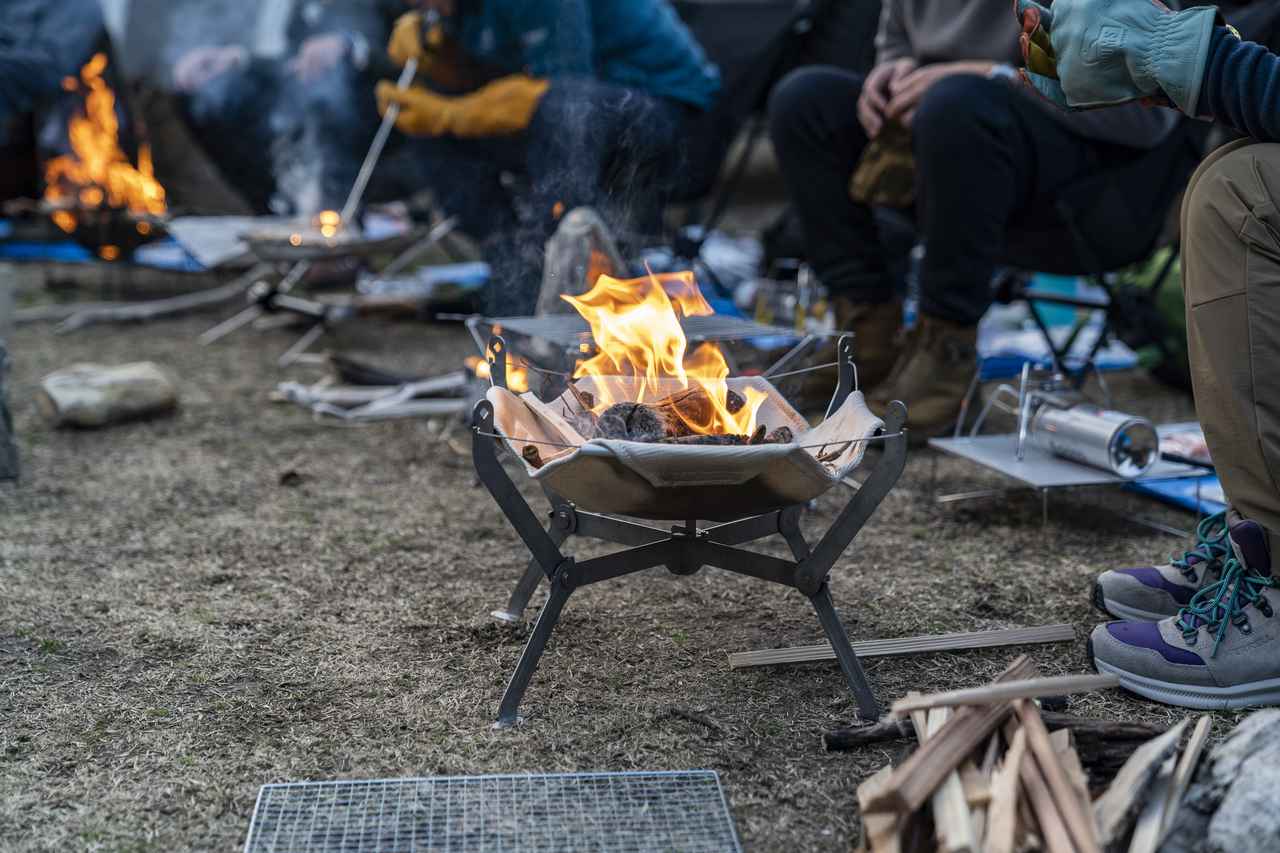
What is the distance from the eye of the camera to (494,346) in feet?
6.70

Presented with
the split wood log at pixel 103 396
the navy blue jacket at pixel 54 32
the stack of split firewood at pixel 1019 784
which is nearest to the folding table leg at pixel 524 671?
the stack of split firewood at pixel 1019 784

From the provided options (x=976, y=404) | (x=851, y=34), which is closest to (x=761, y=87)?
(x=851, y=34)

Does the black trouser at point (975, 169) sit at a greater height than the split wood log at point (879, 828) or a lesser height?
greater

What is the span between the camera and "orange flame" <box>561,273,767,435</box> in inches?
75.4

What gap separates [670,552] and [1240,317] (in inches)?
35.6

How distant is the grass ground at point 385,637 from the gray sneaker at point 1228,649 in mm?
60

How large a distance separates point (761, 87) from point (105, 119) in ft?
12.6

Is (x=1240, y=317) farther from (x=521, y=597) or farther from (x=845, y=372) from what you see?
(x=521, y=597)

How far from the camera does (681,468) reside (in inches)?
60.6

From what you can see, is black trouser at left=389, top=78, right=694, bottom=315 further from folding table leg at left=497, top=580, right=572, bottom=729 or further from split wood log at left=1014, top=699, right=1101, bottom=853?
split wood log at left=1014, top=699, right=1101, bottom=853

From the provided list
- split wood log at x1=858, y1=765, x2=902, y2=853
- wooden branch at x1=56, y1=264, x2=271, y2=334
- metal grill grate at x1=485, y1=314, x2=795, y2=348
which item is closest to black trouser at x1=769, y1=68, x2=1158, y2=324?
metal grill grate at x1=485, y1=314, x2=795, y2=348

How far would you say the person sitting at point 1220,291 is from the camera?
1.63 metres

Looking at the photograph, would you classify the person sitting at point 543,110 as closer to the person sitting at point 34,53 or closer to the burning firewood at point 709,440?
the burning firewood at point 709,440

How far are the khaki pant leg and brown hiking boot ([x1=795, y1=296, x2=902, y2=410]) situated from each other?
64.5 inches
